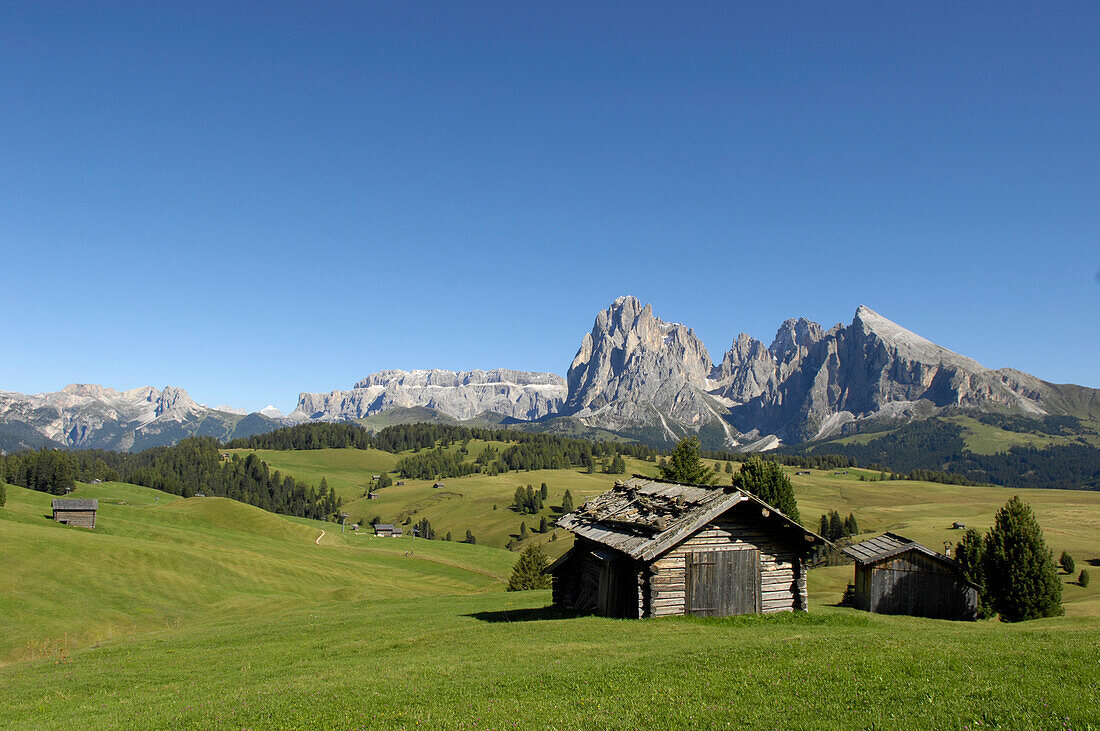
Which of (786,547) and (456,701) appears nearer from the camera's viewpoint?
(456,701)

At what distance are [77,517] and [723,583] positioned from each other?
99587 mm

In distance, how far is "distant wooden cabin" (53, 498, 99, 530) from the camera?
93.4 m

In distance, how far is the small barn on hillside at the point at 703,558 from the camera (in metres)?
29.3

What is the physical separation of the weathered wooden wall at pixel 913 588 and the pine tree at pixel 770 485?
470 inches

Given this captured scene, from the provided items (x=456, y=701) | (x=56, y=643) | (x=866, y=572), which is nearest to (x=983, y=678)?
(x=456, y=701)

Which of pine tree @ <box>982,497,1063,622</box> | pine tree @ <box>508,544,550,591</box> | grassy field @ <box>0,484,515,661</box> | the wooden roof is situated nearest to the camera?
pine tree @ <box>982,497,1063,622</box>

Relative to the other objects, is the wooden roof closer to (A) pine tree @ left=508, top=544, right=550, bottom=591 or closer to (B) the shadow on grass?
(A) pine tree @ left=508, top=544, right=550, bottom=591

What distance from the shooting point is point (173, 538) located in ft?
310

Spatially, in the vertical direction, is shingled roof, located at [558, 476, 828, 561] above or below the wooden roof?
above

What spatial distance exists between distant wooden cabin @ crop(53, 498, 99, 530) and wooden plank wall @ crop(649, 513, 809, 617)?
95.8 metres

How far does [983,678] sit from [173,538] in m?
104

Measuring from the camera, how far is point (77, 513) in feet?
308

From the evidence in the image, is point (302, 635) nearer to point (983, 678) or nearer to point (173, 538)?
point (983, 678)

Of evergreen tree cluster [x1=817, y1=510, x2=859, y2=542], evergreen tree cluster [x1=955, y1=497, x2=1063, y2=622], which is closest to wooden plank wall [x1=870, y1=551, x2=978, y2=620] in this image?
evergreen tree cluster [x1=955, y1=497, x2=1063, y2=622]
